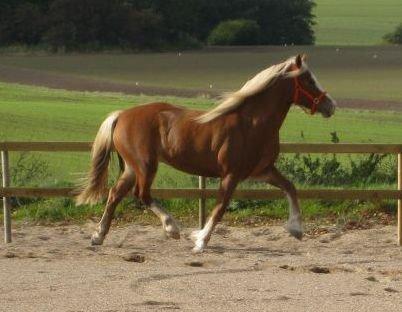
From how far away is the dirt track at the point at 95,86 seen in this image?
Result: 39594 mm

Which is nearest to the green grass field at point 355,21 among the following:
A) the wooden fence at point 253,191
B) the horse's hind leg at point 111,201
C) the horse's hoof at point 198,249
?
the wooden fence at point 253,191

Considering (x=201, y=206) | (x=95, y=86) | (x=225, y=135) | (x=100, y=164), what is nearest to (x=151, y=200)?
(x=100, y=164)

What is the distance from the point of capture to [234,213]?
13945 millimetres

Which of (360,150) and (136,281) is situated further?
(360,150)

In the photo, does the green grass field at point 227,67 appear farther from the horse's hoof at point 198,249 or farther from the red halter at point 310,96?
the horse's hoof at point 198,249

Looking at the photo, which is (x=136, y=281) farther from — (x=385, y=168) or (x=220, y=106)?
(x=385, y=168)

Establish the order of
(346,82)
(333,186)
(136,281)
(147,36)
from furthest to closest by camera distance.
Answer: (147,36), (346,82), (333,186), (136,281)

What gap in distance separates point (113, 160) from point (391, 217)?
3525 mm

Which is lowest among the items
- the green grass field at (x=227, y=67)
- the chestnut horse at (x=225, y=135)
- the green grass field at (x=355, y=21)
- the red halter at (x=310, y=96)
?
the green grass field at (x=355, y=21)

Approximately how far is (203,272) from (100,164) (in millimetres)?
2579

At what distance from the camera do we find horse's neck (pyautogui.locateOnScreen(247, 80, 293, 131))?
1148 centimetres

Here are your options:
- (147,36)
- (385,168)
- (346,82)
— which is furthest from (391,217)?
(147,36)

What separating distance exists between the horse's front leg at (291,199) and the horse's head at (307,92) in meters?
0.78

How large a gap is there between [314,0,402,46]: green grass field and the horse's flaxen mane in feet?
285
